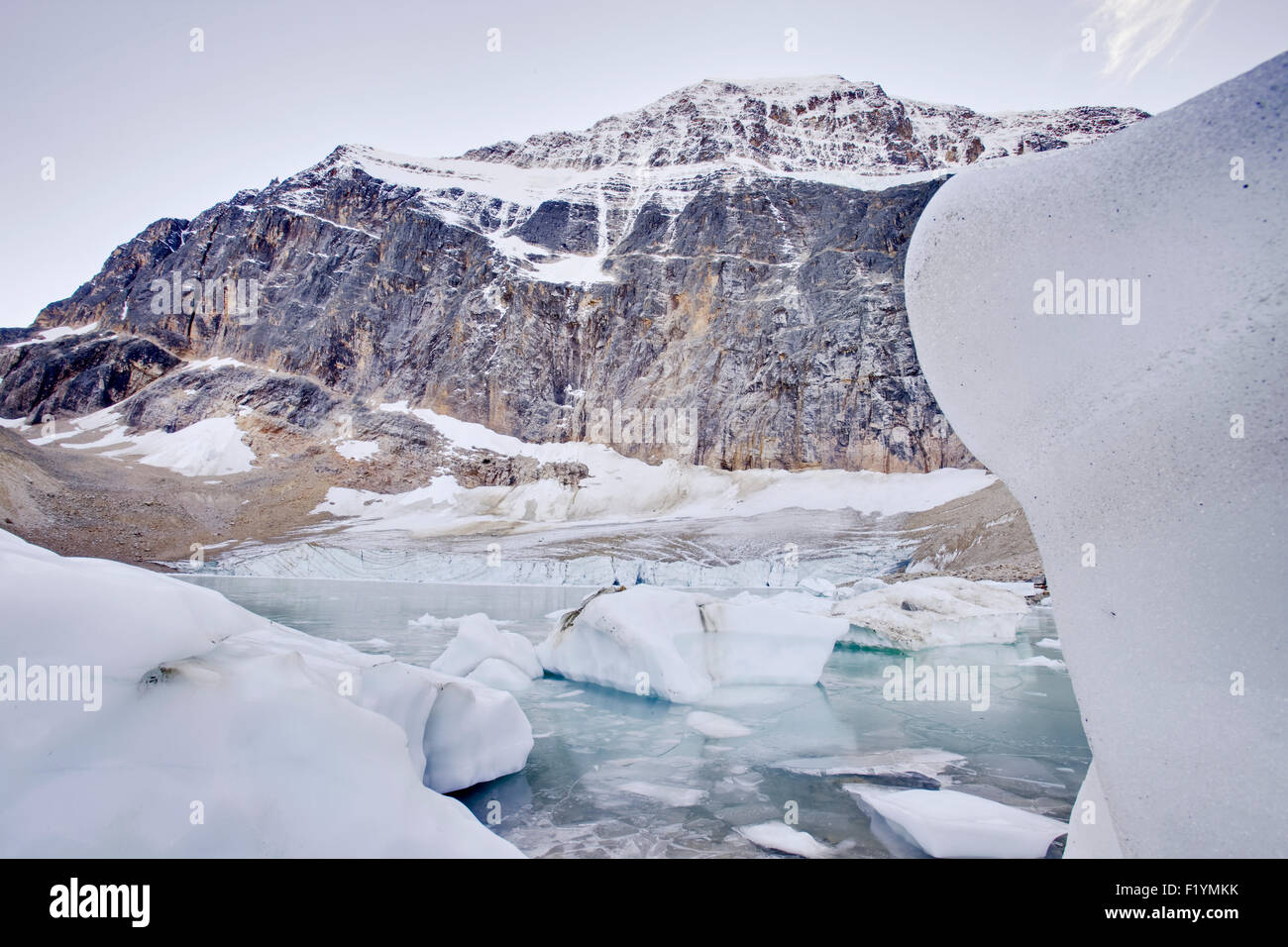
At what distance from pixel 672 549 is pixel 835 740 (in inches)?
1091

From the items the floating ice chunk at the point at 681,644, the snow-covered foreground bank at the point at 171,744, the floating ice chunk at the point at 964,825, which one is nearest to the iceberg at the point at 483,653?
the floating ice chunk at the point at 681,644

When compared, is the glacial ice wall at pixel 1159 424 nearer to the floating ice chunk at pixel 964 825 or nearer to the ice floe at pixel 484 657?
the floating ice chunk at pixel 964 825

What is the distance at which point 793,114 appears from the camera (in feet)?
244

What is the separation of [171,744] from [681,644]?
5370 mm

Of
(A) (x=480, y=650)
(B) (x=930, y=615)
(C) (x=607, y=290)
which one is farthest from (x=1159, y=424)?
(C) (x=607, y=290)

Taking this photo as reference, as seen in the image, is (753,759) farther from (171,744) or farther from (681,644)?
(171,744)

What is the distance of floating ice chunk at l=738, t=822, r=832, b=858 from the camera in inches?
128

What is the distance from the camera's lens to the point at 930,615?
10.5 metres

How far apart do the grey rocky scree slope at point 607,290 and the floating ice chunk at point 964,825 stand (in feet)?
132

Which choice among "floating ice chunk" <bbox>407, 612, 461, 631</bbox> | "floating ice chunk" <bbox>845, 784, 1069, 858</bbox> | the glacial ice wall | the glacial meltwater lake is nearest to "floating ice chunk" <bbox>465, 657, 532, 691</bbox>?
the glacial meltwater lake

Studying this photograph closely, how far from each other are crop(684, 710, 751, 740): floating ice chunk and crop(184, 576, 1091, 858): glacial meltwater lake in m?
0.06

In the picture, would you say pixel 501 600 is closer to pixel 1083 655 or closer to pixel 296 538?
pixel 1083 655

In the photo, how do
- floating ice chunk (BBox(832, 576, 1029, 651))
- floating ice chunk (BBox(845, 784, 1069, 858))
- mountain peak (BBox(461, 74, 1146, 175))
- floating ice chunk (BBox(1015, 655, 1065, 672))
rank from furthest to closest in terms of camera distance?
mountain peak (BBox(461, 74, 1146, 175)), floating ice chunk (BBox(832, 576, 1029, 651)), floating ice chunk (BBox(1015, 655, 1065, 672)), floating ice chunk (BBox(845, 784, 1069, 858))

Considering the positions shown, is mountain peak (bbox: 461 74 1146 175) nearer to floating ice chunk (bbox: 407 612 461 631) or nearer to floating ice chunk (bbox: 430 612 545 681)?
floating ice chunk (bbox: 407 612 461 631)
